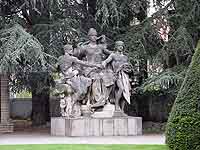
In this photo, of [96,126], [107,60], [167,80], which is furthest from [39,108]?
[96,126]

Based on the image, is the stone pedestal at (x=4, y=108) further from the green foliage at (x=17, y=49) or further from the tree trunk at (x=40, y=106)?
the green foliage at (x=17, y=49)

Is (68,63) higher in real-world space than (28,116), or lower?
higher

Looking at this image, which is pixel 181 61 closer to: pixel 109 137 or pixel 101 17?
pixel 101 17

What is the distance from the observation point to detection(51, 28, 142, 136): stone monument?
Result: 14477mm

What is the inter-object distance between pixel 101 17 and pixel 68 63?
4190 mm

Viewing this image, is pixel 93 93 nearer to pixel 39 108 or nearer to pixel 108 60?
pixel 108 60

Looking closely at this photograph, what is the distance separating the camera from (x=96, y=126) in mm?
14430

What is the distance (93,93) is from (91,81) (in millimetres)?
384

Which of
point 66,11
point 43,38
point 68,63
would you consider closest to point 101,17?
point 66,11

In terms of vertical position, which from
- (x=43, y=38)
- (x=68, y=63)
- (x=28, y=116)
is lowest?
(x=28, y=116)

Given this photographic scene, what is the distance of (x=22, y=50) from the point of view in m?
15.4

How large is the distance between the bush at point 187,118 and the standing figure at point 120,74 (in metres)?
6.65

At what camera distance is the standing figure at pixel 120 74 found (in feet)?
49.4

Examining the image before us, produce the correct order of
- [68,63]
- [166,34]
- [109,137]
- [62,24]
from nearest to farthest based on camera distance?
1. [109,137]
2. [68,63]
3. [62,24]
4. [166,34]
